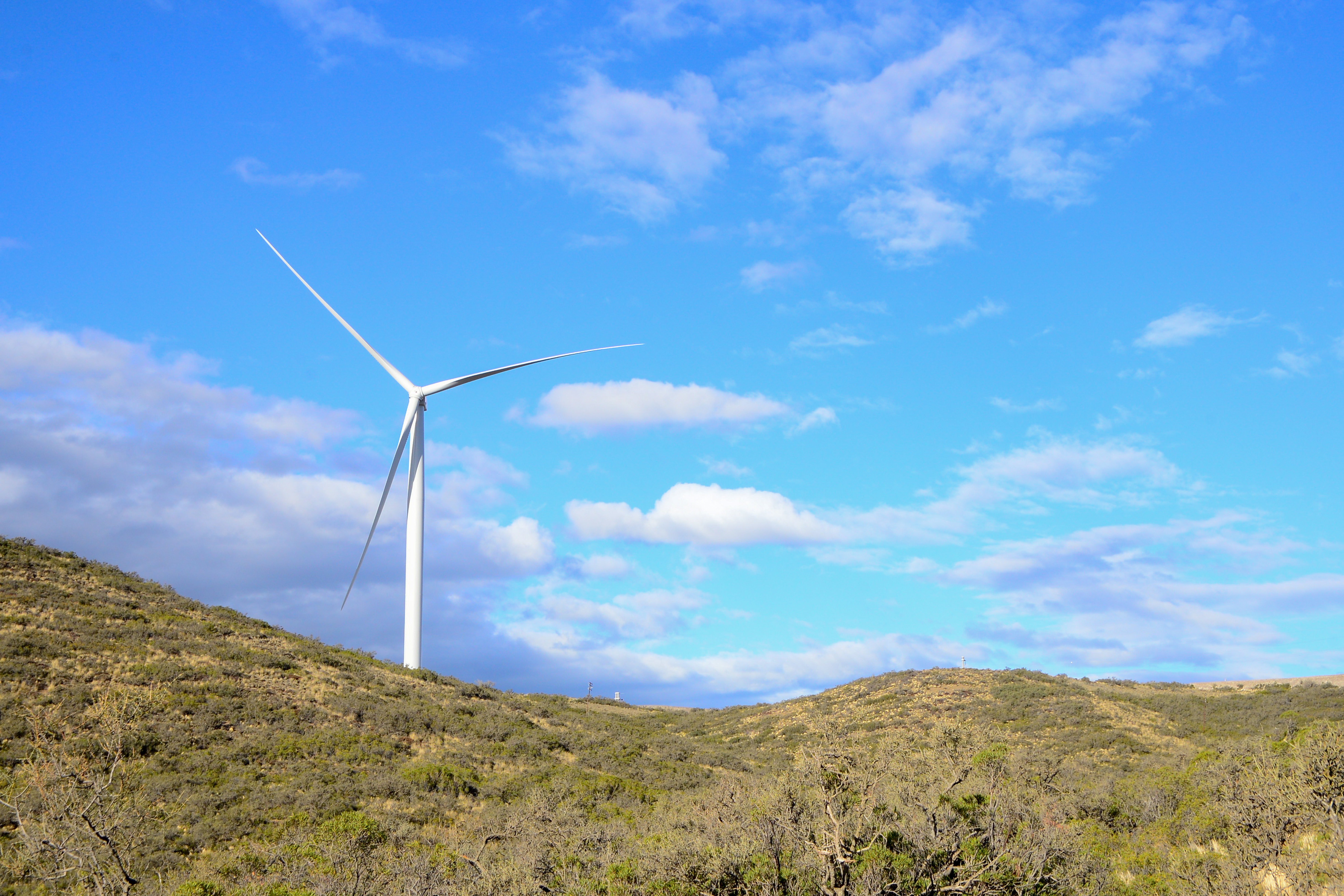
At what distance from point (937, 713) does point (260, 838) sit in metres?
44.0

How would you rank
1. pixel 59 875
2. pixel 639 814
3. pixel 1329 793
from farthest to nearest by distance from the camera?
pixel 639 814, pixel 1329 793, pixel 59 875

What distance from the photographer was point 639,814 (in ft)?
119

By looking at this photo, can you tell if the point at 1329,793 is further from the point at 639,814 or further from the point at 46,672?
the point at 46,672

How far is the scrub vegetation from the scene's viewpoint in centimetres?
2095

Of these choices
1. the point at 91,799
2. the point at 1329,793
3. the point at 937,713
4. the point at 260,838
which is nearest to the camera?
the point at 91,799

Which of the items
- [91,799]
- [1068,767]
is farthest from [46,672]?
[1068,767]

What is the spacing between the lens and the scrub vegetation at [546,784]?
2095 cm

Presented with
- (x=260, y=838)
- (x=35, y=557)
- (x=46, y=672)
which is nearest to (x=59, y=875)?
(x=260, y=838)

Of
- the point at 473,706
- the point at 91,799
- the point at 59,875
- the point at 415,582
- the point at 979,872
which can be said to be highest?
the point at 415,582

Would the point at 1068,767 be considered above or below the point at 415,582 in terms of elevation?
below

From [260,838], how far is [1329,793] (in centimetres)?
3243

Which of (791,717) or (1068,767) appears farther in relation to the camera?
(791,717)

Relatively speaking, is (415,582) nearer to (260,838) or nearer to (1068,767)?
(260,838)

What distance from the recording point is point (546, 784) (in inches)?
1588
